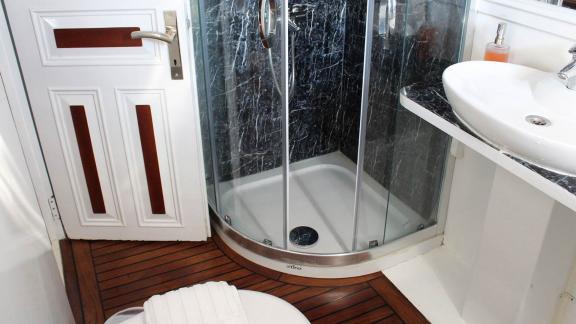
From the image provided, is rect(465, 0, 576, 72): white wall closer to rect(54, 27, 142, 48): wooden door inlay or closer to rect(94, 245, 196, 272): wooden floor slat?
rect(54, 27, 142, 48): wooden door inlay

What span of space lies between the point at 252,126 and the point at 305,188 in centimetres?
43

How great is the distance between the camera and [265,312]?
59.2 inches

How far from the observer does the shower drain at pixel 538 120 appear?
4.89ft

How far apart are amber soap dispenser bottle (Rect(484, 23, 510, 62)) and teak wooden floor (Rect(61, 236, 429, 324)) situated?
1.01 m

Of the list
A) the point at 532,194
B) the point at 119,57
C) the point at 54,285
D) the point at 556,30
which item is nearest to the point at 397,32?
the point at 556,30

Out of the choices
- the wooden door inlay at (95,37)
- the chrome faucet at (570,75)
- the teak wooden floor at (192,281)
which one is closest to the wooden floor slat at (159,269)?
the teak wooden floor at (192,281)

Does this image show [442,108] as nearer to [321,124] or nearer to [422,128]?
[422,128]

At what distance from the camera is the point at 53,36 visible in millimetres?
2066

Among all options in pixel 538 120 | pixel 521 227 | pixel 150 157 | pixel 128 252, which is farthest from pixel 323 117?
pixel 538 120

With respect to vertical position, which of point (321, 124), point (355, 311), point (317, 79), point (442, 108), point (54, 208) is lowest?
point (355, 311)

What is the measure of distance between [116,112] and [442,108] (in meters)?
1.27

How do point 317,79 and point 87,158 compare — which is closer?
point 87,158

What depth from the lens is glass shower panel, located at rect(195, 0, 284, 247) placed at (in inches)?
89.6

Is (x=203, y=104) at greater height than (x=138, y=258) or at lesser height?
greater
